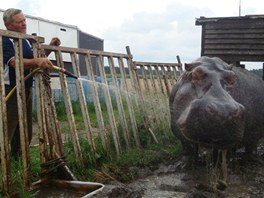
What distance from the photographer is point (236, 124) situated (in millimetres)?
3705

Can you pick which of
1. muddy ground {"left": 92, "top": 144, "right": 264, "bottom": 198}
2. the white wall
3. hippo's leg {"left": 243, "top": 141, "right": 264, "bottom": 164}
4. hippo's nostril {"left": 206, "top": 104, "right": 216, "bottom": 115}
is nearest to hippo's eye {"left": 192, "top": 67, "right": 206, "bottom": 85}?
hippo's nostril {"left": 206, "top": 104, "right": 216, "bottom": 115}

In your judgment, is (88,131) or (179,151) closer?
(88,131)

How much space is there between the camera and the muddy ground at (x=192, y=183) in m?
4.11

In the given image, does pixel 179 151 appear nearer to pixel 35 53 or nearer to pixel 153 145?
pixel 153 145

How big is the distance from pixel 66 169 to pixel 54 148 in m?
0.26

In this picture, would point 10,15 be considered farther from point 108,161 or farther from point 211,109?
point 211,109

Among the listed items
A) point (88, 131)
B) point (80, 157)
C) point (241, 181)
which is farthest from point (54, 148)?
point (241, 181)

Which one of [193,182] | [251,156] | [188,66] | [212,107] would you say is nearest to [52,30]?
[251,156]

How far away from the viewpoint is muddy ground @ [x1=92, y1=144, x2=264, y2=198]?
411 centimetres

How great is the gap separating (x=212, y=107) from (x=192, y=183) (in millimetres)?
1577

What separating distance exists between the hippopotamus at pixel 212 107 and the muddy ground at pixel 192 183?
0.50 meters

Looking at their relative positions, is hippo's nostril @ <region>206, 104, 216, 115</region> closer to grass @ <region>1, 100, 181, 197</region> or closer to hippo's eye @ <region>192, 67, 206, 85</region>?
hippo's eye @ <region>192, 67, 206, 85</region>

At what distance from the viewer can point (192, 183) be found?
192 inches

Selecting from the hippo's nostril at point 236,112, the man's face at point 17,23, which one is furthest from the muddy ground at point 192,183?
the man's face at point 17,23
